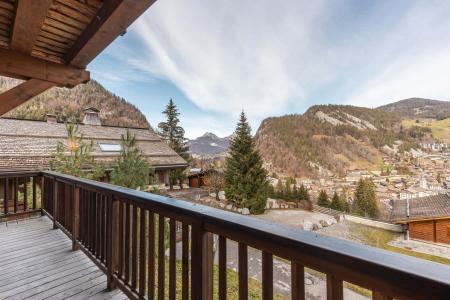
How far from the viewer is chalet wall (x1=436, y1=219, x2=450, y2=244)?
12.7m

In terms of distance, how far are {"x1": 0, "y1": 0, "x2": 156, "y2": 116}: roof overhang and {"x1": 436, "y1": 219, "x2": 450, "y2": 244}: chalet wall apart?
57.5ft

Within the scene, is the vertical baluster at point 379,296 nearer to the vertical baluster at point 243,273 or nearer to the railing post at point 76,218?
the vertical baluster at point 243,273

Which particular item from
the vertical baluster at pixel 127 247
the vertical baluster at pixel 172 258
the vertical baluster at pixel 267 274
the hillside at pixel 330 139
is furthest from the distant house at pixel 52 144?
the hillside at pixel 330 139

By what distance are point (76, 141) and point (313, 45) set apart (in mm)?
19005

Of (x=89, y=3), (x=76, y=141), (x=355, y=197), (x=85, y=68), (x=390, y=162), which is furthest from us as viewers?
(x=390, y=162)

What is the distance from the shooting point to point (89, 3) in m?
1.79

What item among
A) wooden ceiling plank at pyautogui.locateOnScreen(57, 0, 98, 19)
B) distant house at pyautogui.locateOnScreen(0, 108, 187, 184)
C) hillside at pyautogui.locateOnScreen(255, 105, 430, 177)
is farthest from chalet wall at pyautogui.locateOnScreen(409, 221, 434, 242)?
hillside at pyautogui.locateOnScreen(255, 105, 430, 177)

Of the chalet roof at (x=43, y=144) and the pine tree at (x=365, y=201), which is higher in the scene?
the chalet roof at (x=43, y=144)

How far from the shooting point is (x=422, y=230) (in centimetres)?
1328

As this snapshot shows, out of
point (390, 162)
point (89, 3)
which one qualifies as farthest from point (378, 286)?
point (390, 162)

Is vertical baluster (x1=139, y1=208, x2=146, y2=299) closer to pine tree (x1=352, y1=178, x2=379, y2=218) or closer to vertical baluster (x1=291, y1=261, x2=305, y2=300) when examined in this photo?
vertical baluster (x1=291, y1=261, x2=305, y2=300)

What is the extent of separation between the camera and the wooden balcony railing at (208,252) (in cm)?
61

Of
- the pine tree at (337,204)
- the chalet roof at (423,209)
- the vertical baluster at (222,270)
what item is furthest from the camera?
the pine tree at (337,204)

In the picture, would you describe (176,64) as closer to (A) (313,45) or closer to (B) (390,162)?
(A) (313,45)
